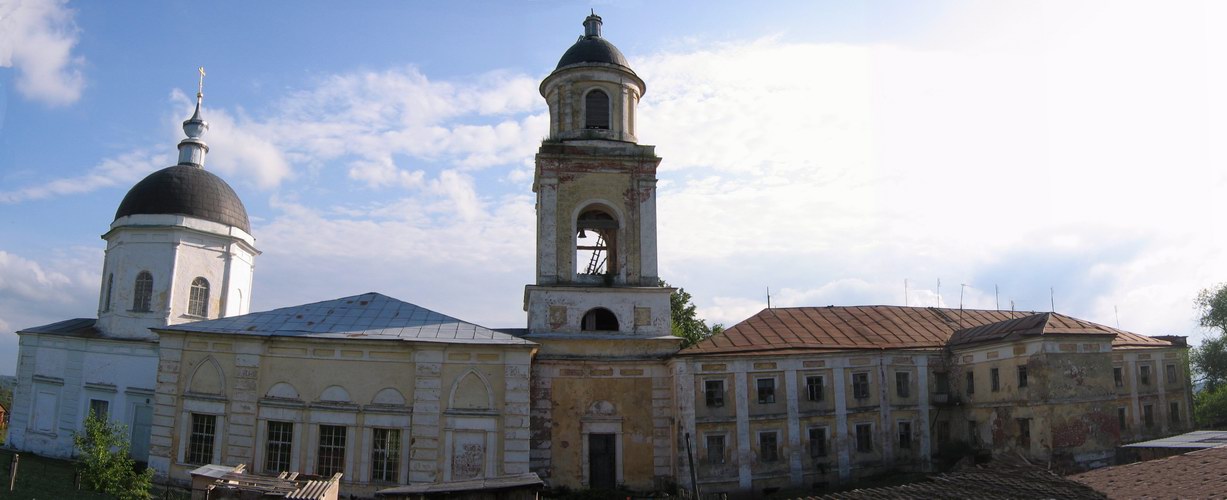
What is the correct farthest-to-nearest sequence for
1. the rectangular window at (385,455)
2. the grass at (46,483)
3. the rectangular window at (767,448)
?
the rectangular window at (767,448), the rectangular window at (385,455), the grass at (46,483)

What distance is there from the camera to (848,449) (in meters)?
24.8

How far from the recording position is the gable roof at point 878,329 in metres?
24.2

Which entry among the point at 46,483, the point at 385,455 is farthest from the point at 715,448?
the point at 46,483

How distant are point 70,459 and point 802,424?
81.2 feet

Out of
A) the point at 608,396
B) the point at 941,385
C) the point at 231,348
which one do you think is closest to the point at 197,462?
the point at 231,348

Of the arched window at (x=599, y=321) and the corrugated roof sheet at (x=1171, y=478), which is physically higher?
the arched window at (x=599, y=321)

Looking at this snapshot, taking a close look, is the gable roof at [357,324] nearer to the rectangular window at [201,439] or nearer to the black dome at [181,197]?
the rectangular window at [201,439]

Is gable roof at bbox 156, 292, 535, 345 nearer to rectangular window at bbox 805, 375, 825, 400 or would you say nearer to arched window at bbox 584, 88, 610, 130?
arched window at bbox 584, 88, 610, 130

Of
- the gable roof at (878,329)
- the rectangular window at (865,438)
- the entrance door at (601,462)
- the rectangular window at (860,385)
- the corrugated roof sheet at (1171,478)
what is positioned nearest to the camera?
the corrugated roof sheet at (1171,478)

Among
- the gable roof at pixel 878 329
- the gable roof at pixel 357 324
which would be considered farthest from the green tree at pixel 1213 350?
the gable roof at pixel 357 324

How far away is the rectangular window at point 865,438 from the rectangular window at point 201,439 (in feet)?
61.9

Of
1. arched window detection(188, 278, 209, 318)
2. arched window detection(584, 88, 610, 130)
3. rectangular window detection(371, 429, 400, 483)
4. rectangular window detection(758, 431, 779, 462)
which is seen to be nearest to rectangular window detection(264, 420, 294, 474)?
rectangular window detection(371, 429, 400, 483)

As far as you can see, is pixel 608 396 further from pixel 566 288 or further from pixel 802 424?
pixel 802 424

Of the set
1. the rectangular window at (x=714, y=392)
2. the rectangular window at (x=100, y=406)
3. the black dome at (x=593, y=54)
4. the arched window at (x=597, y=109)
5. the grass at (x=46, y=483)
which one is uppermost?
the black dome at (x=593, y=54)
